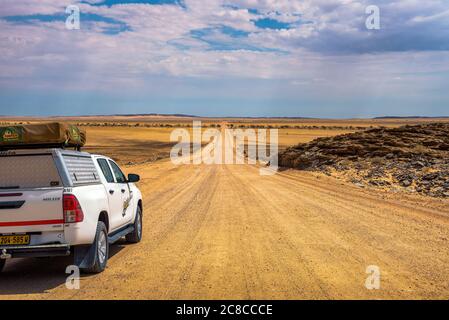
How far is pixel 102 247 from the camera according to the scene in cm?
820

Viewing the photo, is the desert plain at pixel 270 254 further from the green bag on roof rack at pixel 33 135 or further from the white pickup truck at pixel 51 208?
the green bag on roof rack at pixel 33 135

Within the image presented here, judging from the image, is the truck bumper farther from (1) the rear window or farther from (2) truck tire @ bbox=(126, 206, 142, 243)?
(2) truck tire @ bbox=(126, 206, 142, 243)

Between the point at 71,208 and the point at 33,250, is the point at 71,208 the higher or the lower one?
the higher one

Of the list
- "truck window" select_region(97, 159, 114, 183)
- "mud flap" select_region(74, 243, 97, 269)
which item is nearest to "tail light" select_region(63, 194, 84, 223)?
"mud flap" select_region(74, 243, 97, 269)

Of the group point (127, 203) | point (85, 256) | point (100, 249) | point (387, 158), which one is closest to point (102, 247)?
point (100, 249)

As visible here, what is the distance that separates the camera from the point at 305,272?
7.84 meters

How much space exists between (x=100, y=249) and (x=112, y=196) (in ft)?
4.18

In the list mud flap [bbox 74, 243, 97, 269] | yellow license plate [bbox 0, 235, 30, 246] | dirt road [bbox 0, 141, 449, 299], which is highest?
yellow license plate [bbox 0, 235, 30, 246]

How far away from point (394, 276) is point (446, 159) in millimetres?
16315

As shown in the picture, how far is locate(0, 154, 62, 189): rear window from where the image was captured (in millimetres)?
7594

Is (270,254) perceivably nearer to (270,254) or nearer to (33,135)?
(270,254)

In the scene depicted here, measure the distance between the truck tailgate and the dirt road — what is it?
2.70ft
